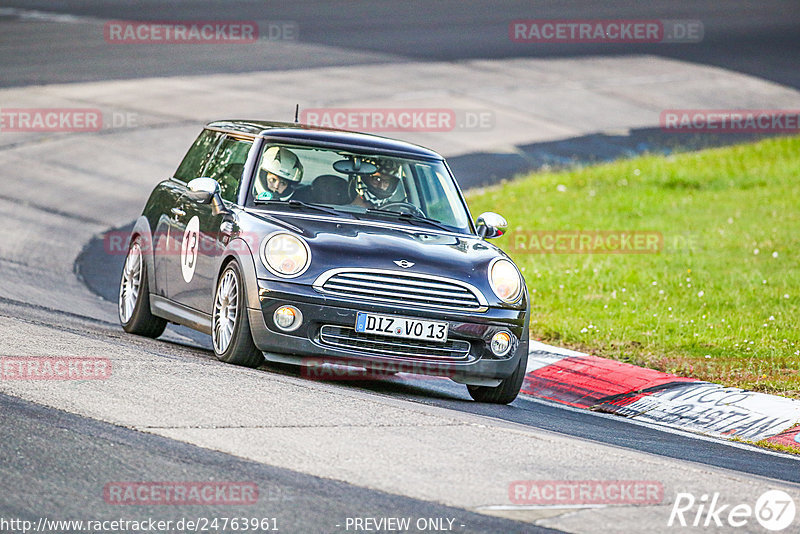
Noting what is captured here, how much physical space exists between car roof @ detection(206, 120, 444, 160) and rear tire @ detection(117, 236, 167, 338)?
1.32 m

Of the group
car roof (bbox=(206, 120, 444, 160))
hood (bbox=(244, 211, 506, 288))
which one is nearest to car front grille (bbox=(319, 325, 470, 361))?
hood (bbox=(244, 211, 506, 288))

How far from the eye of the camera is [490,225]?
30.7ft

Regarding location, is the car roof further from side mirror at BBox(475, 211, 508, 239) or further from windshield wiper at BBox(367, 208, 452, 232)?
side mirror at BBox(475, 211, 508, 239)

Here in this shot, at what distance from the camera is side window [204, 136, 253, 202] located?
920 centimetres

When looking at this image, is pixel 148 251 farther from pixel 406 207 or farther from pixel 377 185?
pixel 406 207

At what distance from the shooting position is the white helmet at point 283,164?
909 cm

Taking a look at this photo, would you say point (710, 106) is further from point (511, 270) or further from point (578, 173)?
→ point (511, 270)

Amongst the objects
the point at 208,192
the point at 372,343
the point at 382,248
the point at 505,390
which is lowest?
the point at 505,390

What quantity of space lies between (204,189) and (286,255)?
1133mm

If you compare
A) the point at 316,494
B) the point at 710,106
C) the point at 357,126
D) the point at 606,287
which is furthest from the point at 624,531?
the point at 710,106

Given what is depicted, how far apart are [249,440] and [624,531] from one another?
1888 mm

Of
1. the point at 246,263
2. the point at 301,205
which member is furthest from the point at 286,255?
the point at 301,205

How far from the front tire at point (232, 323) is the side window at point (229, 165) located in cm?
76

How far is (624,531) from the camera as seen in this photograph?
527 centimetres
